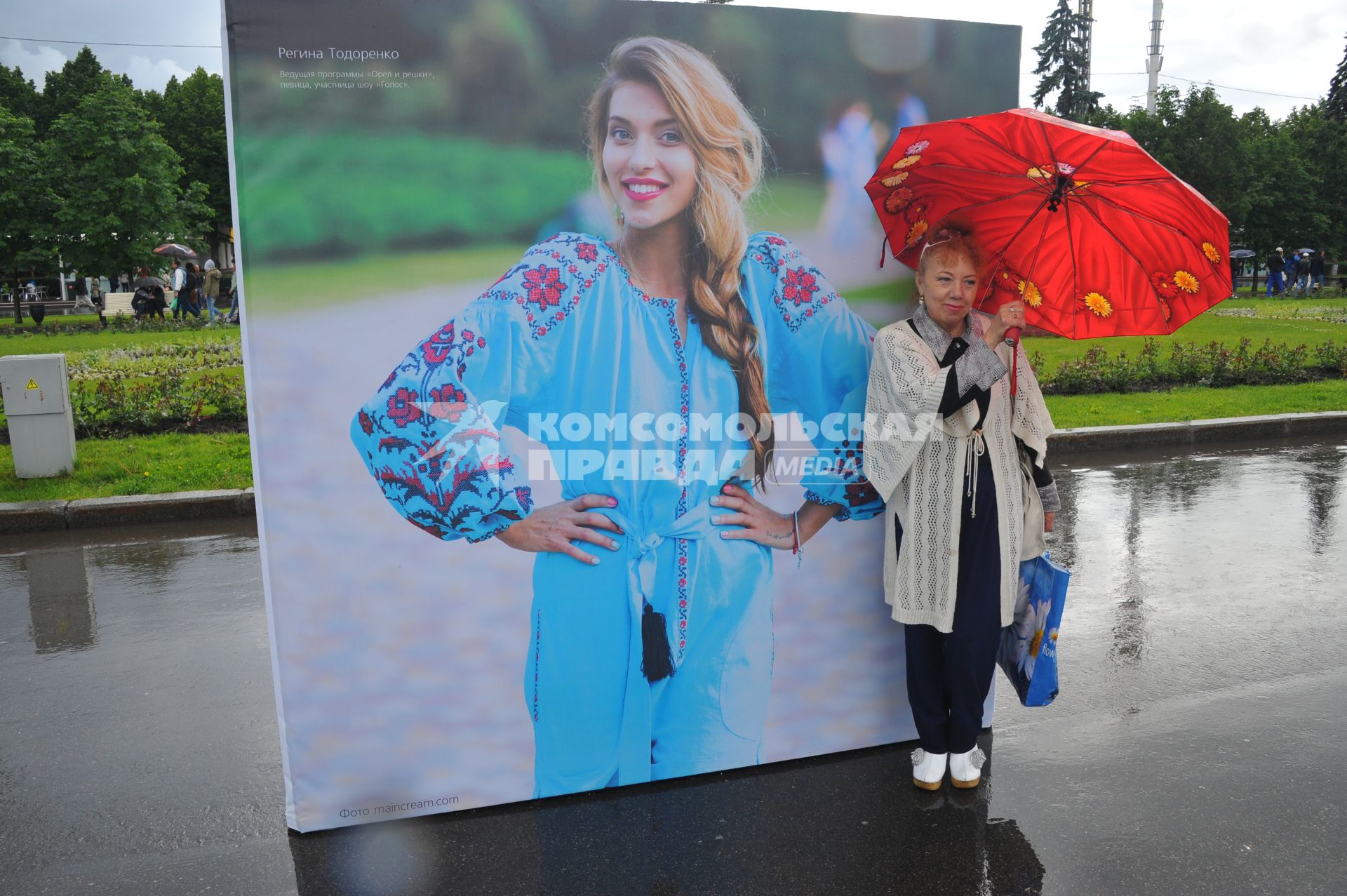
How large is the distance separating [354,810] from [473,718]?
18.9 inches

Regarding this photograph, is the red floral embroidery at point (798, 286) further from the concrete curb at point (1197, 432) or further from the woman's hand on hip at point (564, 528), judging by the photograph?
the concrete curb at point (1197, 432)

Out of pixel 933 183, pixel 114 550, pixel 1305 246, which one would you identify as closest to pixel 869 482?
pixel 933 183

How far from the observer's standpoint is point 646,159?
10.6ft

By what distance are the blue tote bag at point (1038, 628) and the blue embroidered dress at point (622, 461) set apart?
60 centimetres

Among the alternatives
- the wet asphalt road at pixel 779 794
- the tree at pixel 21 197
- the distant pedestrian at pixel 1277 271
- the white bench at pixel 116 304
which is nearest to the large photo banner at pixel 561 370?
the wet asphalt road at pixel 779 794

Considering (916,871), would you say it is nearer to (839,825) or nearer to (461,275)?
(839,825)

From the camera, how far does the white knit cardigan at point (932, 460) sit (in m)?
3.29

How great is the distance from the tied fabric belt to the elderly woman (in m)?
0.65

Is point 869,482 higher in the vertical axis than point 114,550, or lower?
higher

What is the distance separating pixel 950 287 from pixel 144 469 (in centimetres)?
758

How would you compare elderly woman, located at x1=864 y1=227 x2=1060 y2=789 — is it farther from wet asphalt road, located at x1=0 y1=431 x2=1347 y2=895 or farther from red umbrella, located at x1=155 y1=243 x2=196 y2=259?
red umbrella, located at x1=155 y1=243 x2=196 y2=259

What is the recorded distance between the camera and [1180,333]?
20.4 m

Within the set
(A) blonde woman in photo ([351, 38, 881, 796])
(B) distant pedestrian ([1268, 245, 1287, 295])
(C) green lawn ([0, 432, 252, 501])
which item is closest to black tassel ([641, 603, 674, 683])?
(A) blonde woman in photo ([351, 38, 881, 796])

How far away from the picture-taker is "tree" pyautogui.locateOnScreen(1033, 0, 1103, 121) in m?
49.9
